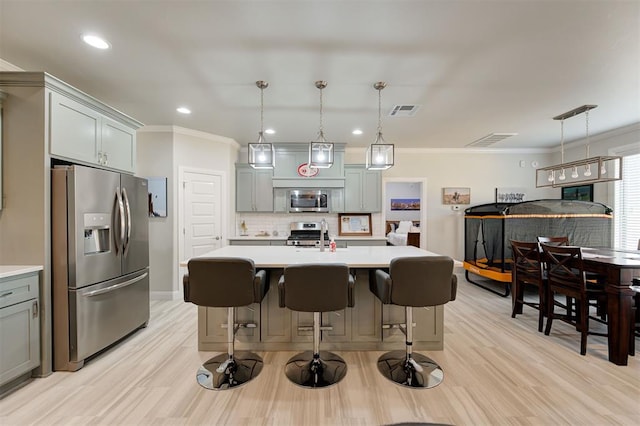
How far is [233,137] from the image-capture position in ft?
15.6

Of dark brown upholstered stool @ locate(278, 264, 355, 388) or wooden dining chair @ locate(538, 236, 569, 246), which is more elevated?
wooden dining chair @ locate(538, 236, 569, 246)

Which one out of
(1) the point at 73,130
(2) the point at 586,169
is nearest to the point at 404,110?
(2) the point at 586,169

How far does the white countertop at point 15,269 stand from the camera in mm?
1880

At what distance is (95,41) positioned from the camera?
6.83 ft

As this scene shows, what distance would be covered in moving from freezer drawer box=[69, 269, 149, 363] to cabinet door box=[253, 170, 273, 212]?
8.04 ft

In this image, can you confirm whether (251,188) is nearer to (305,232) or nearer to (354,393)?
(305,232)

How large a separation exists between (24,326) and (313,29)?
3.04 metres

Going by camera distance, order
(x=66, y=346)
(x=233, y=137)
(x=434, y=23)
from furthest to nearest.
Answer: (x=233, y=137), (x=66, y=346), (x=434, y=23)

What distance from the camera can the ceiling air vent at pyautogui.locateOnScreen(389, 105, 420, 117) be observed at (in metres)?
3.34

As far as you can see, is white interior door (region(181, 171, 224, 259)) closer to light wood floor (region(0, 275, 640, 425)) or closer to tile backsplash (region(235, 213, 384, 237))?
tile backsplash (region(235, 213, 384, 237))

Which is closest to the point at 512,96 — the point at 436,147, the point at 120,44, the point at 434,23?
the point at 434,23

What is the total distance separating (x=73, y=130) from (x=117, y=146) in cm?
50

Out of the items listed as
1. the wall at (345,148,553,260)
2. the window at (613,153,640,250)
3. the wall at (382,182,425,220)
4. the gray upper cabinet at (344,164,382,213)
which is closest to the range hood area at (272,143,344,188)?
the gray upper cabinet at (344,164,382,213)

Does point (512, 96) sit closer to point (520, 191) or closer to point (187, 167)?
point (520, 191)
